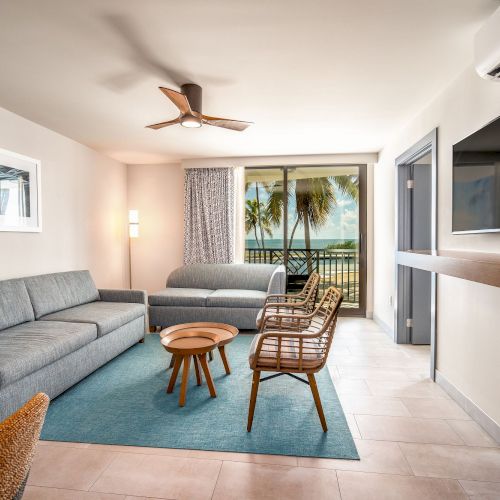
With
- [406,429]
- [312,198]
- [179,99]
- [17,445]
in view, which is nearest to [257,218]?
[312,198]

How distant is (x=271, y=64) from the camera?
240 centimetres

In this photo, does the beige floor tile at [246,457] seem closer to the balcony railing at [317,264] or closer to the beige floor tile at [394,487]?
the beige floor tile at [394,487]

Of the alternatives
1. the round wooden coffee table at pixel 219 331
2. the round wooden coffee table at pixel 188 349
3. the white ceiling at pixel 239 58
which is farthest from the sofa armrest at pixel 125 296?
the white ceiling at pixel 239 58

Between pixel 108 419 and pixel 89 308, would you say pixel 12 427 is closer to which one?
pixel 108 419

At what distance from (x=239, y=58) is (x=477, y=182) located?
1725 mm

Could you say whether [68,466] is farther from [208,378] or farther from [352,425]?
[352,425]

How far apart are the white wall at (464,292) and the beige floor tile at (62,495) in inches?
87.2

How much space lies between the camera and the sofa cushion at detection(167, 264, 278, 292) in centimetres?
490

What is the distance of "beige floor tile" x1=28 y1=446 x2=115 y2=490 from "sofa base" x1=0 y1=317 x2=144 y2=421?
38 centimetres

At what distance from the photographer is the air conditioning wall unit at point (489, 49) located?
1.68 metres

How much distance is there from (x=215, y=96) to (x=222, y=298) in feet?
7.81

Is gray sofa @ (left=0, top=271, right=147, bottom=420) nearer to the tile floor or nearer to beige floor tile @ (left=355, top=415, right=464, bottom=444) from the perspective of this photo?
the tile floor

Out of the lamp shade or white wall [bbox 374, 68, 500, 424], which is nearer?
white wall [bbox 374, 68, 500, 424]

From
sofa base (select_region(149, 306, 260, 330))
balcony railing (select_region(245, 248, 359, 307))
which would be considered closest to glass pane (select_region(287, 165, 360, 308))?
balcony railing (select_region(245, 248, 359, 307))
